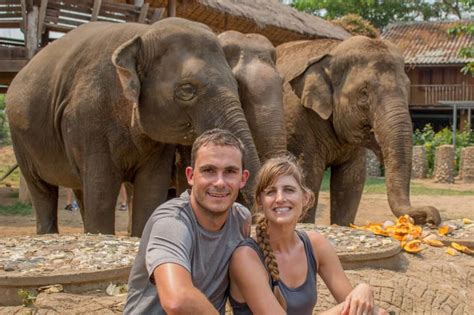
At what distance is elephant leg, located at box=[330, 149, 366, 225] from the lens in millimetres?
8367

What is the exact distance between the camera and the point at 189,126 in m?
6.12

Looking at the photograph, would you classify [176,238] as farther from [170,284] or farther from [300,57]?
[300,57]

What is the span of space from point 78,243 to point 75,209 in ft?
25.0

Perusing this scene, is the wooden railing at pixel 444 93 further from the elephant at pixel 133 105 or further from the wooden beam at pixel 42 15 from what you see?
the elephant at pixel 133 105

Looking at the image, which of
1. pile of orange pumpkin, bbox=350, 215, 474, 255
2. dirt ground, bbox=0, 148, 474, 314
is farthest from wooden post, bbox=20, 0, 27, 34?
dirt ground, bbox=0, 148, 474, 314

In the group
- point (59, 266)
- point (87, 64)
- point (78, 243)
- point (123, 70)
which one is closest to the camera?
point (59, 266)

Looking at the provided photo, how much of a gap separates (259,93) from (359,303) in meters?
3.66

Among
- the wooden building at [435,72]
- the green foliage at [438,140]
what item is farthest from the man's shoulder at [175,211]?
the wooden building at [435,72]

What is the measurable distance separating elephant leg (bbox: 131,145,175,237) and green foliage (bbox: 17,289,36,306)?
7.96 feet

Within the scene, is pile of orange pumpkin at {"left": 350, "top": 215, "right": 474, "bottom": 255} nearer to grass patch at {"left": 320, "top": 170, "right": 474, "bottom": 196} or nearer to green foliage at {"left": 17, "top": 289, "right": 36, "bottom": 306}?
green foliage at {"left": 17, "top": 289, "right": 36, "bottom": 306}

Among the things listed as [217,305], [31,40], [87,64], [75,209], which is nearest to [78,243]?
[87,64]

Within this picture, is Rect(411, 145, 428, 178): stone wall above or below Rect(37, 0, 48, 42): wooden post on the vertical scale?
below

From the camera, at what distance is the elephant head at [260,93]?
653cm

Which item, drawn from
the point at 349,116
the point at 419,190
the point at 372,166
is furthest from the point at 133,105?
the point at 372,166
